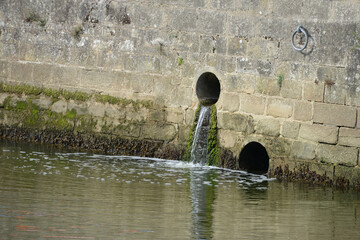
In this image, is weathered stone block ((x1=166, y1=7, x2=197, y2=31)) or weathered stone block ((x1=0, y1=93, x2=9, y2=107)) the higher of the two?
weathered stone block ((x1=166, y1=7, x2=197, y2=31))

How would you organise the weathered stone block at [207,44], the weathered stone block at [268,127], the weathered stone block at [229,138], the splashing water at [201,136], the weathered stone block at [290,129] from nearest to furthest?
the weathered stone block at [290,129], the weathered stone block at [268,127], the weathered stone block at [229,138], the weathered stone block at [207,44], the splashing water at [201,136]

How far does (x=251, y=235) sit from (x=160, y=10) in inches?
190

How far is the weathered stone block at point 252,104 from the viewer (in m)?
10.4

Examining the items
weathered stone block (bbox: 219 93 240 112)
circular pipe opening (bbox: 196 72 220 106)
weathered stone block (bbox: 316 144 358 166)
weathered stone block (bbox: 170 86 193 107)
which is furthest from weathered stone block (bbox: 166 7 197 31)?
weathered stone block (bbox: 316 144 358 166)

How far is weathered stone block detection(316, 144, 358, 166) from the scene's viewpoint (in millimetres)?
9641

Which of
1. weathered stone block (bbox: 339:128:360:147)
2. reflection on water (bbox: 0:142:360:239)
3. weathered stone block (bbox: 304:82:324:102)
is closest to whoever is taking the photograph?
reflection on water (bbox: 0:142:360:239)

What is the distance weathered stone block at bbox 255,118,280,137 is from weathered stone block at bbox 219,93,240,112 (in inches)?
15.6

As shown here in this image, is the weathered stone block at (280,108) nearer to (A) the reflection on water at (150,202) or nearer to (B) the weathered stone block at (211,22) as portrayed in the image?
(A) the reflection on water at (150,202)

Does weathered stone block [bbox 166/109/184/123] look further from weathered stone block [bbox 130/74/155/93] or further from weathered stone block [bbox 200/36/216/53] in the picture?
weathered stone block [bbox 200/36/216/53]

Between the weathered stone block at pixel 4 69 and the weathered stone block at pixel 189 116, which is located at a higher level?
the weathered stone block at pixel 4 69

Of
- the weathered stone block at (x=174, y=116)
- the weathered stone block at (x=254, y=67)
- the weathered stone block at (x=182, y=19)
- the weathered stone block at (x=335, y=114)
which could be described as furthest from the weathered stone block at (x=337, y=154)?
the weathered stone block at (x=182, y=19)

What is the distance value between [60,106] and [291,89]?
10.9 feet

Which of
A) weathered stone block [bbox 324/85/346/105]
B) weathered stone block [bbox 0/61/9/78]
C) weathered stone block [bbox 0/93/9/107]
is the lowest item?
weathered stone block [bbox 0/93/9/107]

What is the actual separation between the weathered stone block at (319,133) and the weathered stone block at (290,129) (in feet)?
0.19
